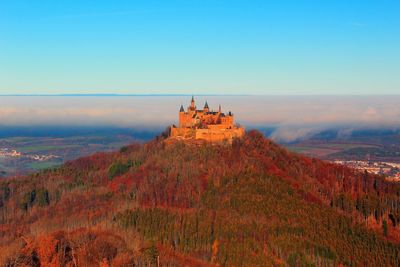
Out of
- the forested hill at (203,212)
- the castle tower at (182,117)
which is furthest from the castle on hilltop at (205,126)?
the forested hill at (203,212)

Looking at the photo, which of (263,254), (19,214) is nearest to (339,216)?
(263,254)

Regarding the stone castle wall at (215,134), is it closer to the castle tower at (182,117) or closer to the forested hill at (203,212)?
the forested hill at (203,212)

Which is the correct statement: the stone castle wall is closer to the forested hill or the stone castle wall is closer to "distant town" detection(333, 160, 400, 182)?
the forested hill

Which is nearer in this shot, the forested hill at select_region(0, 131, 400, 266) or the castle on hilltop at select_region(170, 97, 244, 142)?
the forested hill at select_region(0, 131, 400, 266)

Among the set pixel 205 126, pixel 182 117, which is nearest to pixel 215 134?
Result: pixel 205 126

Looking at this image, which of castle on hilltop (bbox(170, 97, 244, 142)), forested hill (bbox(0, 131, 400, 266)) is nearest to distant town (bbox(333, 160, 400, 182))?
forested hill (bbox(0, 131, 400, 266))
